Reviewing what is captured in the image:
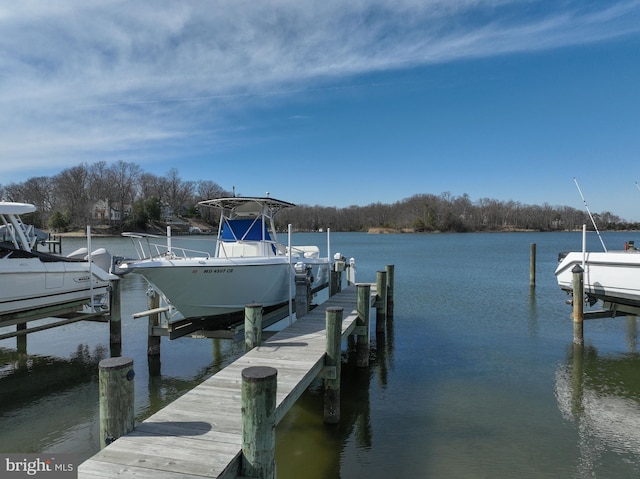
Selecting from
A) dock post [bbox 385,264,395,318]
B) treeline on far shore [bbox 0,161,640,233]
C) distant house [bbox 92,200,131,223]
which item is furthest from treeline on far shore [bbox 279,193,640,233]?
dock post [bbox 385,264,395,318]

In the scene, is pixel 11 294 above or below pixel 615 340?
above

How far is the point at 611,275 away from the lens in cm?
1097

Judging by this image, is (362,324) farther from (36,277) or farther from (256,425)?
(36,277)

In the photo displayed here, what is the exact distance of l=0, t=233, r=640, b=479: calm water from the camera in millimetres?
6559

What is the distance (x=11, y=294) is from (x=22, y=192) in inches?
3367

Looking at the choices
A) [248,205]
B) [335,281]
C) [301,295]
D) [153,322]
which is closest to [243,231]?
[248,205]

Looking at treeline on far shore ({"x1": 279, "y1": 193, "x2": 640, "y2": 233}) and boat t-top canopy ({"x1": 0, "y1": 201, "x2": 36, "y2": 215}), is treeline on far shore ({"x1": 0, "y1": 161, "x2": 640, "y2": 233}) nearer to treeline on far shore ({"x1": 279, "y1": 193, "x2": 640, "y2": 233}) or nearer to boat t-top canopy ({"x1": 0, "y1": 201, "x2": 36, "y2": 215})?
treeline on far shore ({"x1": 279, "y1": 193, "x2": 640, "y2": 233})

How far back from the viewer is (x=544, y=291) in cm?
2141

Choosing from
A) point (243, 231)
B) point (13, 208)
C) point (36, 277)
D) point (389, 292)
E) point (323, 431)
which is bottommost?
point (323, 431)

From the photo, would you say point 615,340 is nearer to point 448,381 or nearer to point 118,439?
point 448,381

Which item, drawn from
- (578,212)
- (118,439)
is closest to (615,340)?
(118,439)

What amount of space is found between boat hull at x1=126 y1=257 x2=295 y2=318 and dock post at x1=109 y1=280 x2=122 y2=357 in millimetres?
2766

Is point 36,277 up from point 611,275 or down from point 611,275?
up

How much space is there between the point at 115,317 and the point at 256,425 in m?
8.92
